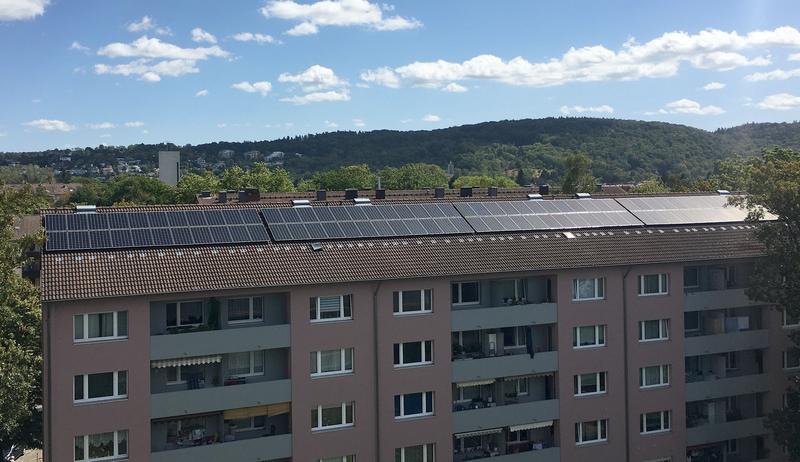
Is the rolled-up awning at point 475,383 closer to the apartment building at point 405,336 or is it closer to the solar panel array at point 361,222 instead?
the apartment building at point 405,336

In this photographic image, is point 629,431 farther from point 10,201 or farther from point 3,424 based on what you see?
point 10,201

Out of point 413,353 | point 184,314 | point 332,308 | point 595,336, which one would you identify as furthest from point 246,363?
point 595,336

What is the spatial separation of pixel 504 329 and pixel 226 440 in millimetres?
13115

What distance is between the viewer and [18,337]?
30.6 meters

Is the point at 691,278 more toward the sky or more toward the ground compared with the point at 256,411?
more toward the sky

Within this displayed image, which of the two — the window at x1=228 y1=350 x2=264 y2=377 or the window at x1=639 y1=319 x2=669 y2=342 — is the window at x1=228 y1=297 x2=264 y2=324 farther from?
the window at x1=639 y1=319 x2=669 y2=342

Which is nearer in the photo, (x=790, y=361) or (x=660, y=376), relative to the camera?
(x=660, y=376)

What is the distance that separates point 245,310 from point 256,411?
156 inches

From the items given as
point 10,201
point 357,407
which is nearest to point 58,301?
point 10,201

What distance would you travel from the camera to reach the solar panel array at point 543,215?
34.8m

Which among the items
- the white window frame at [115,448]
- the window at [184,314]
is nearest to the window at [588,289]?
the window at [184,314]

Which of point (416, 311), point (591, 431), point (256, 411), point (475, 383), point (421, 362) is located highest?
point (416, 311)

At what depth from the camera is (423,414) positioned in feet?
98.3

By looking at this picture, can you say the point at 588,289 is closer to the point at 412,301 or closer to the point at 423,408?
the point at 412,301
